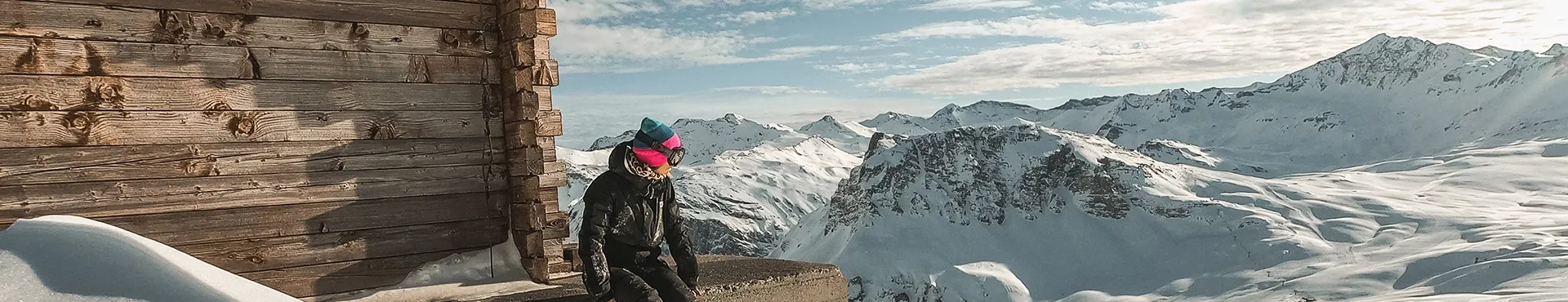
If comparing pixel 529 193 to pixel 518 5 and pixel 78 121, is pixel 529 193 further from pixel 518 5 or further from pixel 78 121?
pixel 78 121

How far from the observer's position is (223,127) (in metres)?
4.98

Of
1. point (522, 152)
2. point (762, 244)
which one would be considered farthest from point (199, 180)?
point (762, 244)

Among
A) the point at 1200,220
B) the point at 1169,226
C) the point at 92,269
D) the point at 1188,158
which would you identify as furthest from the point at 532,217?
the point at 1188,158

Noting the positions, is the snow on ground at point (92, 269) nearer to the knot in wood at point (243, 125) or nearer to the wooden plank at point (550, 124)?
the knot in wood at point (243, 125)

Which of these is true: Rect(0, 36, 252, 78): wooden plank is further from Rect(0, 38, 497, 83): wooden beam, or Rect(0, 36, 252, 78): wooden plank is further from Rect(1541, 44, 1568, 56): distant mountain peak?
Rect(1541, 44, 1568, 56): distant mountain peak

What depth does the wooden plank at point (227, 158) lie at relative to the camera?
4.54 metres

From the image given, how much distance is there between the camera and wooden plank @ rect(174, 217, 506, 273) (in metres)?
5.00

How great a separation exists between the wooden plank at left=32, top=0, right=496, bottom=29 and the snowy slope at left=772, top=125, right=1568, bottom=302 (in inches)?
3040

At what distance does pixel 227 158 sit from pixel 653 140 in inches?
97.3

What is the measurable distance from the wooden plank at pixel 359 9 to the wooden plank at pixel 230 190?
2.87 feet

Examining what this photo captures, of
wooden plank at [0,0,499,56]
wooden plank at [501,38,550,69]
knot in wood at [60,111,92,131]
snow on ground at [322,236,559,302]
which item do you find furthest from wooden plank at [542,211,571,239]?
knot in wood at [60,111,92,131]

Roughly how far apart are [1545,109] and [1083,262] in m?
108

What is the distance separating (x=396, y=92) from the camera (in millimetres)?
5551

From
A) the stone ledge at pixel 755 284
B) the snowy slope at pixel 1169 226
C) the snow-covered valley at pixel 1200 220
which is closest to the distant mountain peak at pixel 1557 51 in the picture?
the snow-covered valley at pixel 1200 220
